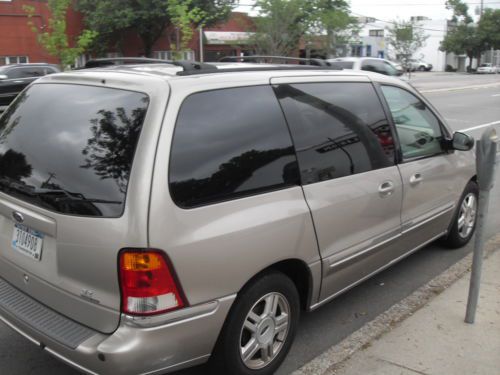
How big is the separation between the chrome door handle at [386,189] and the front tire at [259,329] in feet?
3.31

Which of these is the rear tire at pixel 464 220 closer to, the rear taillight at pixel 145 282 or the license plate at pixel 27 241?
the rear taillight at pixel 145 282

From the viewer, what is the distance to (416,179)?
4.02 m

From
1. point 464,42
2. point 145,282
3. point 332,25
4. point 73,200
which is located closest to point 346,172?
point 145,282

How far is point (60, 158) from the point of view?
267cm

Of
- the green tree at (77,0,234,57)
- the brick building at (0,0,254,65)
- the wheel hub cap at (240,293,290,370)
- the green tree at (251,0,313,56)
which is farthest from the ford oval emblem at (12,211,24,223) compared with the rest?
the green tree at (251,0,313,56)

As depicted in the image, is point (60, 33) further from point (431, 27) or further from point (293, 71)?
point (431, 27)

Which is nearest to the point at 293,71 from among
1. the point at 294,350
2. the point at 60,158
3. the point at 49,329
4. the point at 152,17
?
the point at 60,158

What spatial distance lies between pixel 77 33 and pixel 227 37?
41.0 ft

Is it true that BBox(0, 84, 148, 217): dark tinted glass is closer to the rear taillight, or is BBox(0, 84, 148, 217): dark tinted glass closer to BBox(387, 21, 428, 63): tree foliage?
the rear taillight

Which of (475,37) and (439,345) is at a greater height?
(475,37)

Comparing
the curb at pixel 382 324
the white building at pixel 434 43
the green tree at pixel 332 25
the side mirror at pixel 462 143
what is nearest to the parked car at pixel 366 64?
the side mirror at pixel 462 143

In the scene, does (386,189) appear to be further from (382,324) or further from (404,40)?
(404,40)

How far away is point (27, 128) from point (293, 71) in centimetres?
161

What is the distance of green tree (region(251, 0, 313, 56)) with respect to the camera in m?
38.5
